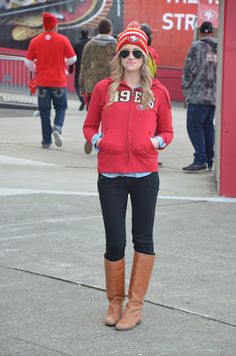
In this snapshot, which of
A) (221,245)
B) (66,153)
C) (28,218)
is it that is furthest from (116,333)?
(66,153)

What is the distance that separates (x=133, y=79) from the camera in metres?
5.88

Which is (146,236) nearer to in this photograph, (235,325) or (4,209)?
(235,325)

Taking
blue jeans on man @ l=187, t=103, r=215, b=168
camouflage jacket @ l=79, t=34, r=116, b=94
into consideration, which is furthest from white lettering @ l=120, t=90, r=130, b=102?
camouflage jacket @ l=79, t=34, r=116, b=94

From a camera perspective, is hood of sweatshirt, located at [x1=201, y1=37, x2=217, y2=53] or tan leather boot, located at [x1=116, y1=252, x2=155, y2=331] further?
hood of sweatshirt, located at [x1=201, y1=37, x2=217, y2=53]

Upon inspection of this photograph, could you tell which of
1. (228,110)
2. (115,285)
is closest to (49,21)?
(228,110)

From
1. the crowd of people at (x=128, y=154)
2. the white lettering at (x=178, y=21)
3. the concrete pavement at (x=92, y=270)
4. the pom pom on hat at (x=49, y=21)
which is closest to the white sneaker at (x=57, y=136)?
the pom pom on hat at (x=49, y=21)

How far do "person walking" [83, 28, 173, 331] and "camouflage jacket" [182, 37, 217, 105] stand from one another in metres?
6.42

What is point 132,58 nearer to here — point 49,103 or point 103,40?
point 103,40

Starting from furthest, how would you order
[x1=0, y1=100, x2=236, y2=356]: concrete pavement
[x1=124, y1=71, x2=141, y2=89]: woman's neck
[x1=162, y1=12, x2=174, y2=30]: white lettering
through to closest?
1. [x1=162, y1=12, x2=174, y2=30]: white lettering
2. [x1=124, y1=71, x2=141, y2=89]: woman's neck
3. [x1=0, y1=100, x2=236, y2=356]: concrete pavement

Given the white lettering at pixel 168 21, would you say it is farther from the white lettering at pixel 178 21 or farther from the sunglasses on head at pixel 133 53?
the sunglasses on head at pixel 133 53

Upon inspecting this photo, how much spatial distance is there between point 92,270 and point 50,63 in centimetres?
729

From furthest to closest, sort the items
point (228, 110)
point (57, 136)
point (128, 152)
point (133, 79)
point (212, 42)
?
1. point (57, 136)
2. point (212, 42)
3. point (228, 110)
4. point (133, 79)
5. point (128, 152)

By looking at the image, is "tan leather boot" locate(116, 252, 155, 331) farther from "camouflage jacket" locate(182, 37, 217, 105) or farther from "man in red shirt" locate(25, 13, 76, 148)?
"man in red shirt" locate(25, 13, 76, 148)

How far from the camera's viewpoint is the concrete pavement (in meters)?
5.59
